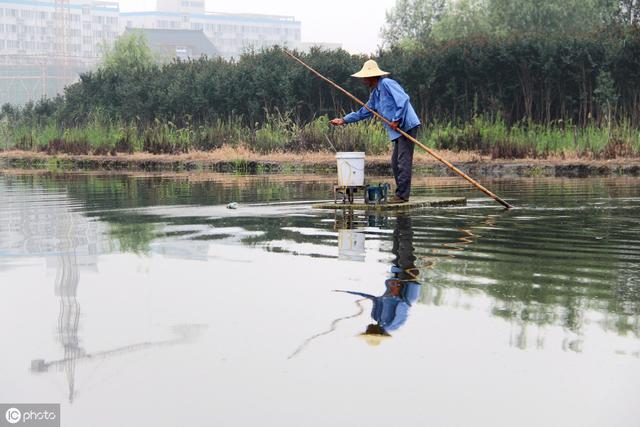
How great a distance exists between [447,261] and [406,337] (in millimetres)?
3502

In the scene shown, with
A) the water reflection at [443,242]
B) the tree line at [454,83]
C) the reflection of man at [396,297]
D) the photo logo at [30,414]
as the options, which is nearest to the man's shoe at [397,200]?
the water reflection at [443,242]

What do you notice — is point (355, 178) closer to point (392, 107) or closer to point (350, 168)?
point (350, 168)

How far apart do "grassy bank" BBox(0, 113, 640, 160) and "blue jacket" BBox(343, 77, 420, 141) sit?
9.85m

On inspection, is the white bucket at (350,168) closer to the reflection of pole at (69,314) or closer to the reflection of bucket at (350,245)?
the reflection of bucket at (350,245)

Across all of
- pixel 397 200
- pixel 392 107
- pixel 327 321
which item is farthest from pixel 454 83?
pixel 327 321

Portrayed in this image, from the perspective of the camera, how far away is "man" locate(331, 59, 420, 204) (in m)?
15.8

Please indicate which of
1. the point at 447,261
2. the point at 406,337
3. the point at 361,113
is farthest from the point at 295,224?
the point at 406,337

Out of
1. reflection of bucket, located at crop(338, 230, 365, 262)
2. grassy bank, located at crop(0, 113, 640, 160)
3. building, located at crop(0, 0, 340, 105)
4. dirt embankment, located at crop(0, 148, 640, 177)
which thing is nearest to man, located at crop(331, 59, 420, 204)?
reflection of bucket, located at crop(338, 230, 365, 262)

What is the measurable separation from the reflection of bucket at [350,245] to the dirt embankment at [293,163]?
50.0 feet

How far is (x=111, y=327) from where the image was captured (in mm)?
7152

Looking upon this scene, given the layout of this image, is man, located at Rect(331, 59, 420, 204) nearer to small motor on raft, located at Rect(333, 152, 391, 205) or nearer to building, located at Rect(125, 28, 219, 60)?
small motor on raft, located at Rect(333, 152, 391, 205)

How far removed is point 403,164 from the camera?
15828 millimetres

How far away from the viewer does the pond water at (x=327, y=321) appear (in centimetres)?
528

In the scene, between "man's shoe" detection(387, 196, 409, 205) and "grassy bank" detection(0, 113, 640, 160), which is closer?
"man's shoe" detection(387, 196, 409, 205)
